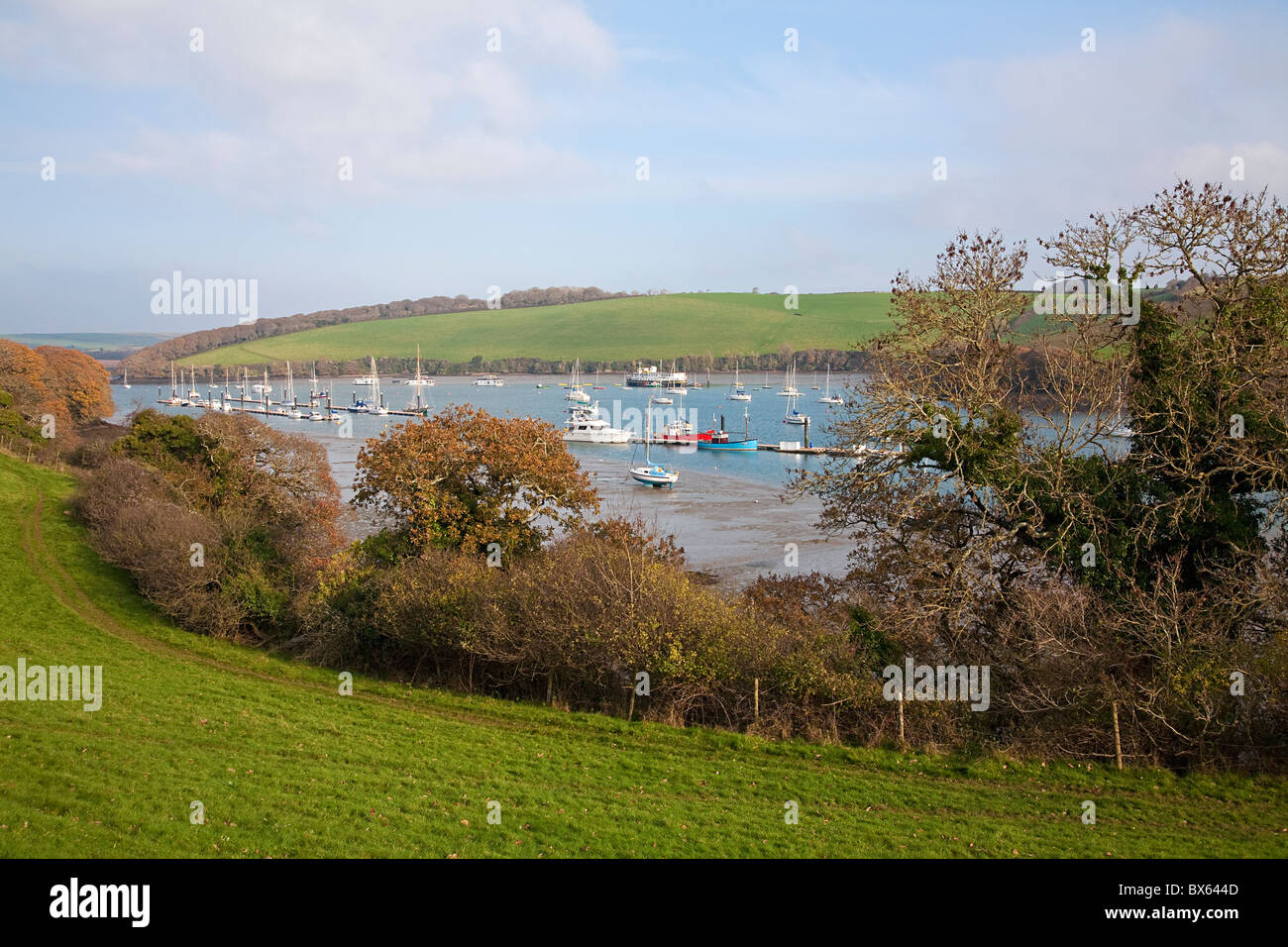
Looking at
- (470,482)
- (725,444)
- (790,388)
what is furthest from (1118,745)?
(790,388)

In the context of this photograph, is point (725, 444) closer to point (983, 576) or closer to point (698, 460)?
point (698, 460)

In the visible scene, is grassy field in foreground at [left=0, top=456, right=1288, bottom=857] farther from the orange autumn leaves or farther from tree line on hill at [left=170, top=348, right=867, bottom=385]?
tree line on hill at [left=170, top=348, right=867, bottom=385]

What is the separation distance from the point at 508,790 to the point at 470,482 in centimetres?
1474

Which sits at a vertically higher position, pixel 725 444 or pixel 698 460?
pixel 725 444

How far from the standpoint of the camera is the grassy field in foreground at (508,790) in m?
12.0

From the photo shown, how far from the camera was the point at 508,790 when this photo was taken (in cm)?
1445

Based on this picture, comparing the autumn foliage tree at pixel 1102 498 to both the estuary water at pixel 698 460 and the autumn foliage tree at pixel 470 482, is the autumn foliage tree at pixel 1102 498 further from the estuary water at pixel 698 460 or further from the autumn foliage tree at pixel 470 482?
the autumn foliage tree at pixel 470 482

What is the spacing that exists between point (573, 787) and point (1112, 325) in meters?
16.9

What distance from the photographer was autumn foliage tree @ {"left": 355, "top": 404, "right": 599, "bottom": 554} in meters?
26.8

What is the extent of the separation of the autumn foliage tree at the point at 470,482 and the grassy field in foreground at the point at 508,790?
6.45 m

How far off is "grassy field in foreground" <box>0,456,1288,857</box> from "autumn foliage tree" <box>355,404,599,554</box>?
645cm

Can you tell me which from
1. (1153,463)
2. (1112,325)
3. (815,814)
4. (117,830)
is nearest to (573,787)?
(815,814)
